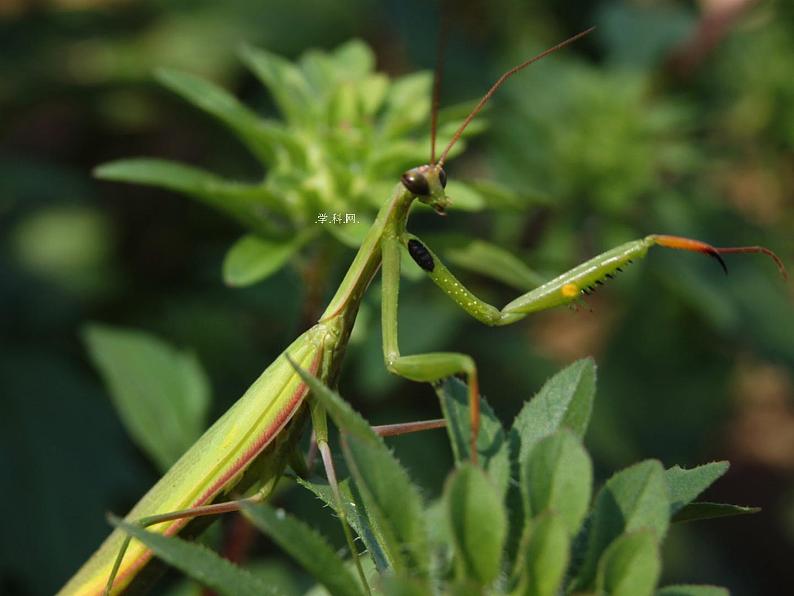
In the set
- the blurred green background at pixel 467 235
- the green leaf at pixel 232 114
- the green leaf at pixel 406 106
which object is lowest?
the blurred green background at pixel 467 235

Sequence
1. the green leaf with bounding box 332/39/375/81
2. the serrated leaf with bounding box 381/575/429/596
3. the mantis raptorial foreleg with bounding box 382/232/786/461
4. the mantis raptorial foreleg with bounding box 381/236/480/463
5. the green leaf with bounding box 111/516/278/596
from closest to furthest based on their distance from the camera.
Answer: the serrated leaf with bounding box 381/575/429/596 < the green leaf with bounding box 111/516/278/596 < the mantis raptorial foreleg with bounding box 381/236/480/463 < the mantis raptorial foreleg with bounding box 382/232/786/461 < the green leaf with bounding box 332/39/375/81

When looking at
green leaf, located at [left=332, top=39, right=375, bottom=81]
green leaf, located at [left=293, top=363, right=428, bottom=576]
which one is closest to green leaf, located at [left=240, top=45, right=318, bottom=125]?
green leaf, located at [left=332, top=39, right=375, bottom=81]

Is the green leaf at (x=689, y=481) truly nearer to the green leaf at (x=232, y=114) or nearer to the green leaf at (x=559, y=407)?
the green leaf at (x=559, y=407)

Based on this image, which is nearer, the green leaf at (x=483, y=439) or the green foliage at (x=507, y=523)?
the green foliage at (x=507, y=523)

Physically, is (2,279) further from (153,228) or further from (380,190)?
(380,190)

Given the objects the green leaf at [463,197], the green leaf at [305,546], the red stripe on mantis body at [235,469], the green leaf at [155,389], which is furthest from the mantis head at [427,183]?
the green leaf at [155,389]

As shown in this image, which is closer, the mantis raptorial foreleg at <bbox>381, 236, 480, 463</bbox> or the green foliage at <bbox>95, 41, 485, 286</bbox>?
the mantis raptorial foreleg at <bbox>381, 236, 480, 463</bbox>

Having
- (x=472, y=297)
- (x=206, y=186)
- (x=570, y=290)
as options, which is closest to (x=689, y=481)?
(x=570, y=290)

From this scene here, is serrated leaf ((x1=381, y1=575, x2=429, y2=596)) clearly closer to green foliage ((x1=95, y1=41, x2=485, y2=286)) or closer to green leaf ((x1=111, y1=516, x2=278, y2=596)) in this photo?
green leaf ((x1=111, y1=516, x2=278, y2=596))
